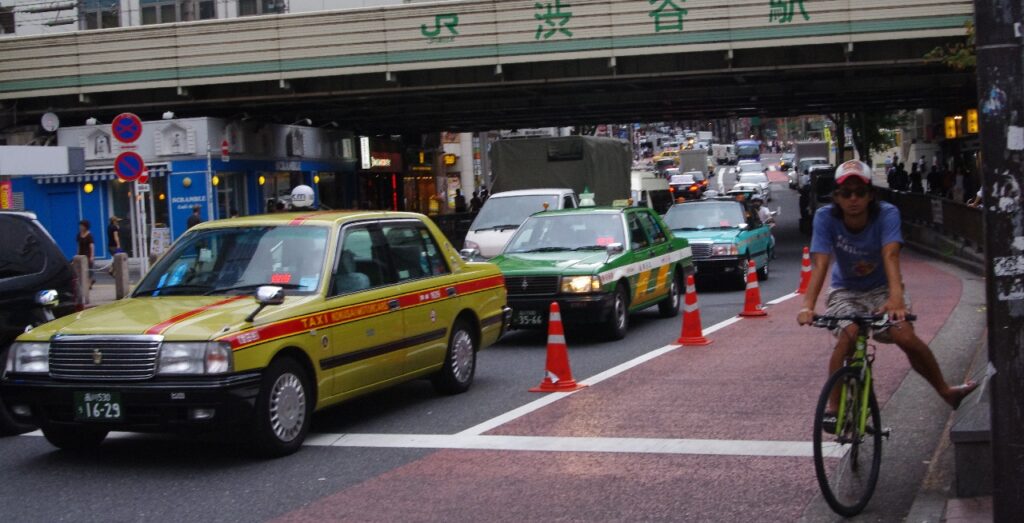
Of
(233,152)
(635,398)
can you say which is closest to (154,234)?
(233,152)

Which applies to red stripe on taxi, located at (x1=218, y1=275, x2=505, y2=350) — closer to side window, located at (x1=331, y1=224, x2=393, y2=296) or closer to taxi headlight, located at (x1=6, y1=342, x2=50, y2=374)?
side window, located at (x1=331, y1=224, x2=393, y2=296)

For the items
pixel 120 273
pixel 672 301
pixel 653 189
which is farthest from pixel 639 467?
pixel 653 189

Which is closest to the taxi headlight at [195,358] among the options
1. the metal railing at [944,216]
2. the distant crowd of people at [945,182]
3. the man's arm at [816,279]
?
the man's arm at [816,279]

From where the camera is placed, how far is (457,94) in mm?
34531

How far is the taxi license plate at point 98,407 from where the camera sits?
7.73 m

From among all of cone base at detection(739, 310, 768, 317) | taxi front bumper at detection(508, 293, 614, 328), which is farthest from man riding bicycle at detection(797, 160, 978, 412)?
cone base at detection(739, 310, 768, 317)

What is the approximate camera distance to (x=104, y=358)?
782 centimetres

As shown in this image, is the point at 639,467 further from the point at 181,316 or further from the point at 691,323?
the point at 691,323

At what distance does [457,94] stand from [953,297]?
1886 cm

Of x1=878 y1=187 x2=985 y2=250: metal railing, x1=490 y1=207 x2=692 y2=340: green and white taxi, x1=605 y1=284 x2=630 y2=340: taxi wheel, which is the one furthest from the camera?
x1=878 y1=187 x2=985 y2=250: metal railing

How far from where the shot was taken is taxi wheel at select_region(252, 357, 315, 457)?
26.1ft

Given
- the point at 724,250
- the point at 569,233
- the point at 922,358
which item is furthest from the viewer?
the point at 724,250

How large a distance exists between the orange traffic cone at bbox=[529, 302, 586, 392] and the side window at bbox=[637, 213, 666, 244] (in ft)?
17.8

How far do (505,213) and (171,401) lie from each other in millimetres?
15871
